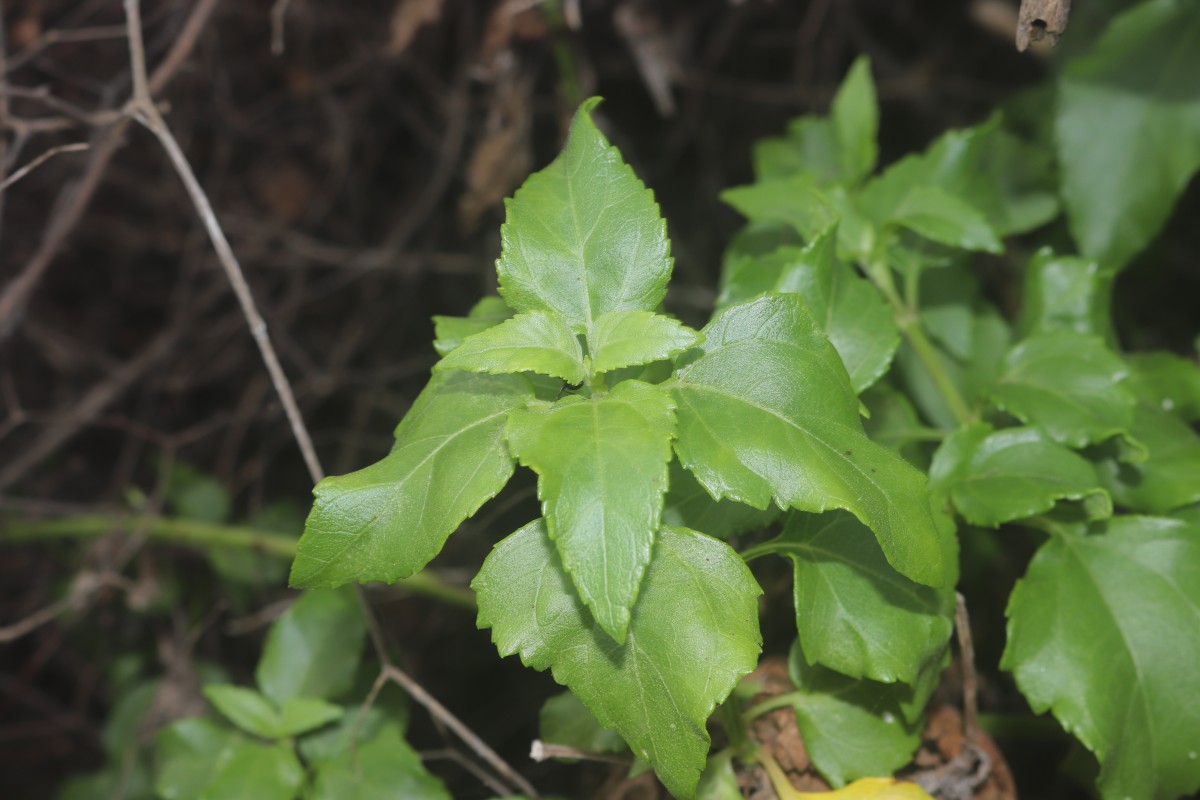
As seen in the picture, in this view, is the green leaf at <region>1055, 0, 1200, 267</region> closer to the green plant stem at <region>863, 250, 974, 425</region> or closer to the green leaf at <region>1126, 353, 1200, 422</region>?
the green leaf at <region>1126, 353, 1200, 422</region>

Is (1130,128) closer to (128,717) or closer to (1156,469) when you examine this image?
(1156,469)

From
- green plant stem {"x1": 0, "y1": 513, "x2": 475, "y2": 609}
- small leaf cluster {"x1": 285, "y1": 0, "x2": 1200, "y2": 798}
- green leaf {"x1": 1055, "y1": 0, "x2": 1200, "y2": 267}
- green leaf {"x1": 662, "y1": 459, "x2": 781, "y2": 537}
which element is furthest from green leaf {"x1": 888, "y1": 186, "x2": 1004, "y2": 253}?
green plant stem {"x1": 0, "y1": 513, "x2": 475, "y2": 609}

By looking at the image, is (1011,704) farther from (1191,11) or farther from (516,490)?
(1191,11)

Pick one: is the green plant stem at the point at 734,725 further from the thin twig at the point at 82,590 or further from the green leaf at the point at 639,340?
the thin twig at the point at 82,590

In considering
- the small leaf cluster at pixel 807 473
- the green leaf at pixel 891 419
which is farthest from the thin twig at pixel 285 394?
the green leaf at pixel 891 419

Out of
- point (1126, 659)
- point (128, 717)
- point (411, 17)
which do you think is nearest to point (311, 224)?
point (411, 17)

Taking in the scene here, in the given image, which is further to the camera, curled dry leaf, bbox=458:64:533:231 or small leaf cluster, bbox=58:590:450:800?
curled dry leaf, bbox=458:64:533:231
